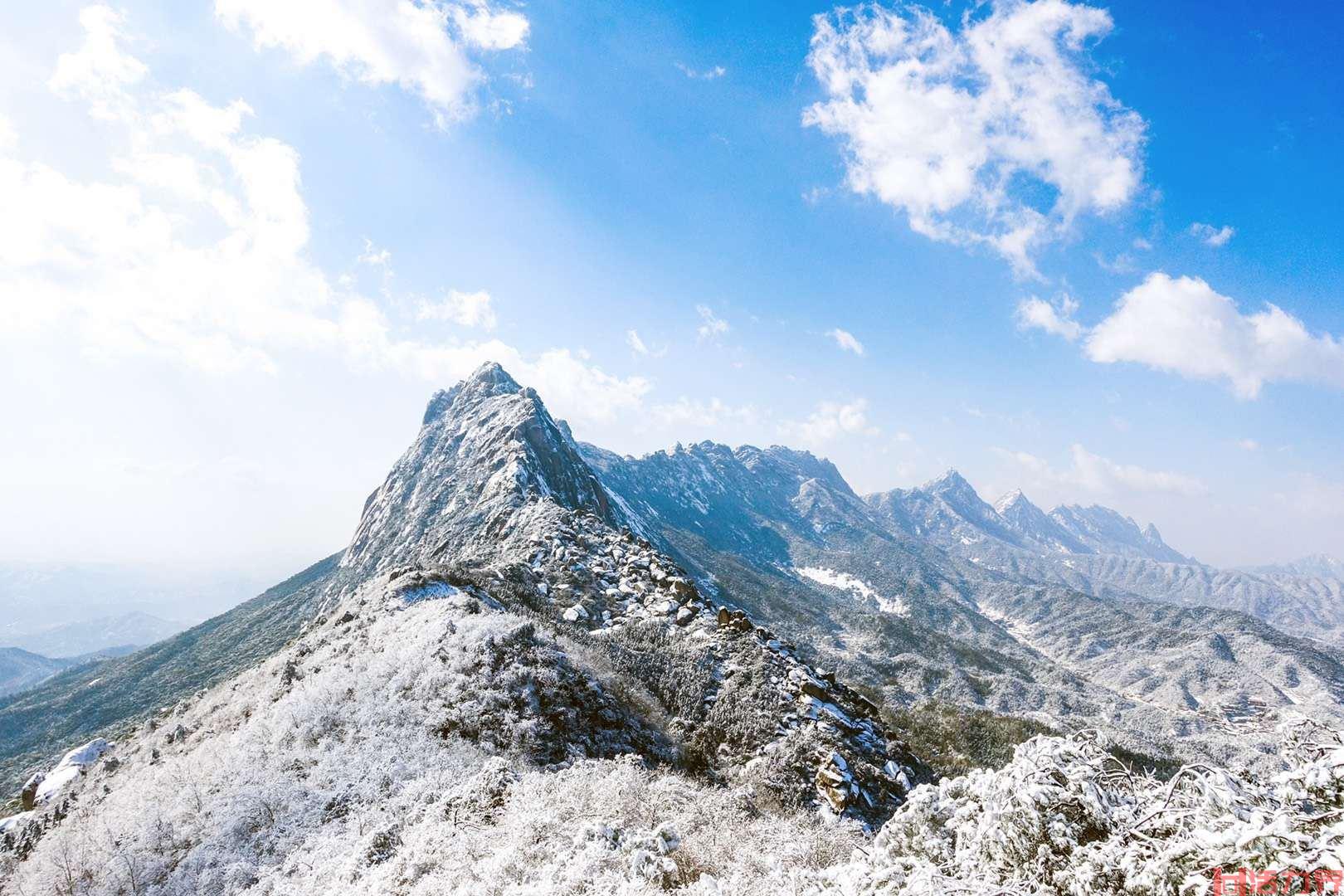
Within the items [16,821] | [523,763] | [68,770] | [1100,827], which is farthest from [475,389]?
[1100,827]

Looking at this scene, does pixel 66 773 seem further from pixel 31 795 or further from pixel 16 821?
pixel 16 821

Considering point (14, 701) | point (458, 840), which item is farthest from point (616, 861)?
point (14, 701)

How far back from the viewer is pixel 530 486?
60531 millimetres

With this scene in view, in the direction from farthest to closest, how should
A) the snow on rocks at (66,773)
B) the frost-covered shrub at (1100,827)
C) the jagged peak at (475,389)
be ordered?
the jagged peak at (475,389) → the snow on rocks at (66,773) → the frost-covered shrub at (1100,827)

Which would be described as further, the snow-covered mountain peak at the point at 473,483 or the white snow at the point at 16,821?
the snow-covered mountain peak at the point at 473,483

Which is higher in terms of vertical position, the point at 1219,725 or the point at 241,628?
the point at 241,628

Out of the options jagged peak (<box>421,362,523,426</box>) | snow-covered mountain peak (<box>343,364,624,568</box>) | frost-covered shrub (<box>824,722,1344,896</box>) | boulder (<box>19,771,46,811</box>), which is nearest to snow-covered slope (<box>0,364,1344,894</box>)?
frost-covered shrub (<box>824,722,1344,896</box>)

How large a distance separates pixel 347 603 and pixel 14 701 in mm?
111650

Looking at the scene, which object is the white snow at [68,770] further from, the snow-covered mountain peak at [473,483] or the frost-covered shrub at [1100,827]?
the frost-covered shrub at [1100,827]

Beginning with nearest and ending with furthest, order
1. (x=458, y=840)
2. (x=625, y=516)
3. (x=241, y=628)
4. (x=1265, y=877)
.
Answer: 1. (x=1265, y=877)
2. (x=458, y=840)
3. (x=241, y=628)
4. (x=625, y=516)

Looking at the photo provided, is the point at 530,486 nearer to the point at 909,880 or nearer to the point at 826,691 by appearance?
the point at 826,691

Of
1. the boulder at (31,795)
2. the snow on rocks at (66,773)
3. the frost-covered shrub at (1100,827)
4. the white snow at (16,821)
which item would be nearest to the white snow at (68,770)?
the snow on rocks at (66,773)

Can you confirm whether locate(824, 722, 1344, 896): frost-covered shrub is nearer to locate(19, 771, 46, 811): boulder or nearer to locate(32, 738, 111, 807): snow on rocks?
locate(32, 738, 111, 807): snow on rocks

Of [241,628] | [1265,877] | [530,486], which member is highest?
[530,486]
